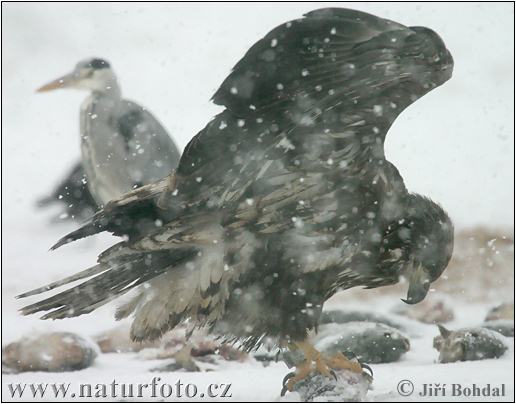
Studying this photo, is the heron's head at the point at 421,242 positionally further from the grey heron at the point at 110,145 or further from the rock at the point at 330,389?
the grey heron at the point at 110,145

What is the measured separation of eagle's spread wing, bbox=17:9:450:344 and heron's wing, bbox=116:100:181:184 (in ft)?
2.13

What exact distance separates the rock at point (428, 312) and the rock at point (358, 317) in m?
0.08

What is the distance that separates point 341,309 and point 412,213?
2.76 feet

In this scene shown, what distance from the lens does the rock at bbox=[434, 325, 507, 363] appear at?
2691 mm

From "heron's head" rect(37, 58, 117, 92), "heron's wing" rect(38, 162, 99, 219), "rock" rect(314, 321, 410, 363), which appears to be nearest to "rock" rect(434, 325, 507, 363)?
"rock" rect(314, 321, 410, 363)

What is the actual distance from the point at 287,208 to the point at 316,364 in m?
0.53

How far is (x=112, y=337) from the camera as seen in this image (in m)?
2.85

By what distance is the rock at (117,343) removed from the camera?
2838 mm

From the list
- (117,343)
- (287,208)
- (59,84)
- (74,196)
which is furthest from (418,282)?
(59,84)

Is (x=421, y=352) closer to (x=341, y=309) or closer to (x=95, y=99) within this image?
(x=341, y=309)

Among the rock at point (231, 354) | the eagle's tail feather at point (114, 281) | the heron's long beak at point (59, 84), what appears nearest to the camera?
the eagle's tail feather at point (114, 281)

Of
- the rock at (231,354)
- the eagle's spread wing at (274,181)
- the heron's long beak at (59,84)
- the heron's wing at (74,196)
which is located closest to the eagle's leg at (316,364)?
the eagle's spread wing at (274,181)

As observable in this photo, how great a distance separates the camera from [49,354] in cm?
263

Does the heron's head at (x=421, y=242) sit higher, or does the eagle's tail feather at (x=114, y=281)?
the eagle's tail feather at (x=114, y=281)
